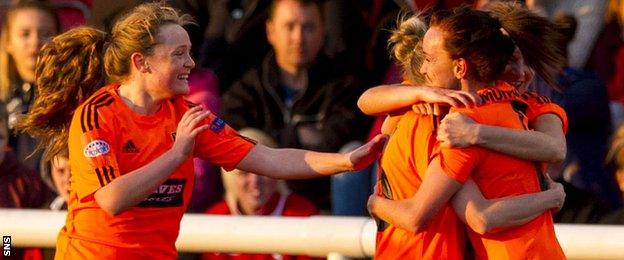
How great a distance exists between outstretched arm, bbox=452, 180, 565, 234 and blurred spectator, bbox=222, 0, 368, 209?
108 inches

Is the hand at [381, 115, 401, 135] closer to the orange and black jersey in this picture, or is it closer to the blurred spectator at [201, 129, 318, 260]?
the orange and black jersey

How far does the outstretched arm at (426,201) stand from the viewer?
16.9ft

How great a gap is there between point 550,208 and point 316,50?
315cm

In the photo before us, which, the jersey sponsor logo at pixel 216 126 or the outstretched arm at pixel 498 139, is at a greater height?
the outstretched arm at pixel 498 139

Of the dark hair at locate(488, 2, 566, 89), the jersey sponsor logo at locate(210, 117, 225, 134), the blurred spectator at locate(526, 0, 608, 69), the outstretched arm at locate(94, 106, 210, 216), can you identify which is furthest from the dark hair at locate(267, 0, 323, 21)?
the outstretched arm at locate(94, 106, 210, 216)

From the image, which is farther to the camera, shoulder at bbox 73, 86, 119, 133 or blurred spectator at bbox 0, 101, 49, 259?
blurred spectator at bbox 0, 101, 49, 259

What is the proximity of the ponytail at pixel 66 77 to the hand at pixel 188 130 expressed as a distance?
1.93 feet

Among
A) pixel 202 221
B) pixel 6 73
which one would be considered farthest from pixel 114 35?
pixel 6 73

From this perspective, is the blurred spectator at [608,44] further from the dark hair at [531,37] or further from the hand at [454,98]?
the hand at [454,98]

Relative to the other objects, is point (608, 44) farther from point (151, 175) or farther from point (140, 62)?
point (151, 175)

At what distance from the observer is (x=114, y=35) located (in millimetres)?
5941

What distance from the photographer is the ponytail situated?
6.01m

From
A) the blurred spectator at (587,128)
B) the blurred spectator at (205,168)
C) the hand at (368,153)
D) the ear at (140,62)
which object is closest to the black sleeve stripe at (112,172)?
the ear at (140,62)

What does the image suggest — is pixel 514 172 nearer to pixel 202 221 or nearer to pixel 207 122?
pixel 207 122
